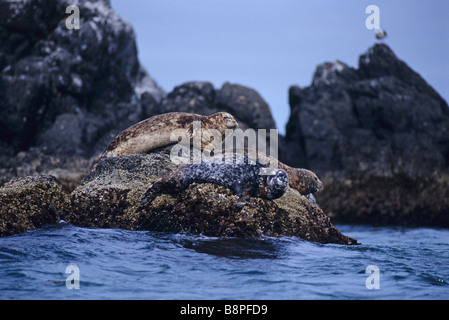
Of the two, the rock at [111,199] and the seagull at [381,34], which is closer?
the rock at [111,199]

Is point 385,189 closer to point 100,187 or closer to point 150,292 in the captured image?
point 100,187

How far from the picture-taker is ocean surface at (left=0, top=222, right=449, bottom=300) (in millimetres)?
5895

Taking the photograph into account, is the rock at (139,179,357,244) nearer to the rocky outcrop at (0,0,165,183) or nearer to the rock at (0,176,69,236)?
the rock at (0,176,69,236)

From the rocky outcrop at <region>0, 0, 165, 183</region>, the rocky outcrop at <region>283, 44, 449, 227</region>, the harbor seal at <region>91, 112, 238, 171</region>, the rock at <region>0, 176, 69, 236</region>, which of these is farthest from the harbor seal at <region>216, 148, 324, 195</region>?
the rocky outcrop at <region>0, 0, 165, 183</region>

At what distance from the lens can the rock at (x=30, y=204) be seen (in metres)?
9.02

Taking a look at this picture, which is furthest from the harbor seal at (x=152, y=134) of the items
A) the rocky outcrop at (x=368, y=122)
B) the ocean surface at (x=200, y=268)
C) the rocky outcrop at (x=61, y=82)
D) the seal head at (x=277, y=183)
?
the rocky outcrop at (x=61, y=82)

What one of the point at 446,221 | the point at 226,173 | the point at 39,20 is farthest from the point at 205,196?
the point at 39,20

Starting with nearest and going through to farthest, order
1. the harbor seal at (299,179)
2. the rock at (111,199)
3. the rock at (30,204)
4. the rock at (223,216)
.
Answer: the rock at (223,216)
the rock at (30,204)
the rock at (111,199)
the harbor seal at (299,179)

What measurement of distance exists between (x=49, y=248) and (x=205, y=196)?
2583 mm

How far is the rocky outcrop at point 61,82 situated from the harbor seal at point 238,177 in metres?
17.2

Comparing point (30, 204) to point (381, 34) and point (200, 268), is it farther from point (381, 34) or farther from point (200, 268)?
point (381, 34)

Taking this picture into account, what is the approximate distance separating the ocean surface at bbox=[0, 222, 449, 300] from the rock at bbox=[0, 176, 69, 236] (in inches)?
16.5

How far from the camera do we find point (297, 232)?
29.6ft

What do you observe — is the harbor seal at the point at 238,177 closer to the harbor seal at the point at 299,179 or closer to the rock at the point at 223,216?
the rock at the point at 223,216
